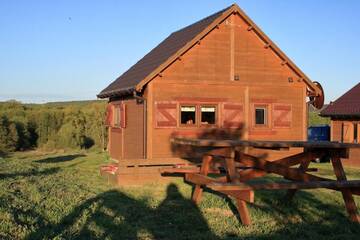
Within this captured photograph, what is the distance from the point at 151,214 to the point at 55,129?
24.4 m

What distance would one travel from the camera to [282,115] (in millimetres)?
19516

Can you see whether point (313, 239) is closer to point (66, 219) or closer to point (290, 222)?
point (290, 222)

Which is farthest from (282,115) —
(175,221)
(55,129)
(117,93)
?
(55,129)

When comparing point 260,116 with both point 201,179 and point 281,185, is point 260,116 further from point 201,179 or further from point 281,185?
point 281,185

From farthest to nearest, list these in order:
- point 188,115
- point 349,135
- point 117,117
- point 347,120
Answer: point 347,120, point 349,135, point 117,117, point 188,115

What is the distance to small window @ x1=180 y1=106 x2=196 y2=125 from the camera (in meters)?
18.0

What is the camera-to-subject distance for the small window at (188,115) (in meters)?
18.0

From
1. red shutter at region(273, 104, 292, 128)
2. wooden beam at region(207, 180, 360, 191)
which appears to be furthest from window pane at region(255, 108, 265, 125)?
wooden beam at region(207, 180, 360, 191)

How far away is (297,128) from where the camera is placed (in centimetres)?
1989

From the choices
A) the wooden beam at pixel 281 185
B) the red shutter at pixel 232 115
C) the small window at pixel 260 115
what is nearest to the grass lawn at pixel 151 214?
the wooden beam at pixel 281 185

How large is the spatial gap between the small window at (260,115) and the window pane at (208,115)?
1.94 metres

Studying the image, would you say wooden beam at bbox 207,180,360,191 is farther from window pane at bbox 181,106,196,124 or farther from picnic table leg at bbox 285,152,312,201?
window pane at bbox 181,106,196,124

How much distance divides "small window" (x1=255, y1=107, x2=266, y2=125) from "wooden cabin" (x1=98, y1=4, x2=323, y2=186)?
1.6 inches

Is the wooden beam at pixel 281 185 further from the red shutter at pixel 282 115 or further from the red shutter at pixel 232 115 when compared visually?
the red shutter at pixel 282 115
